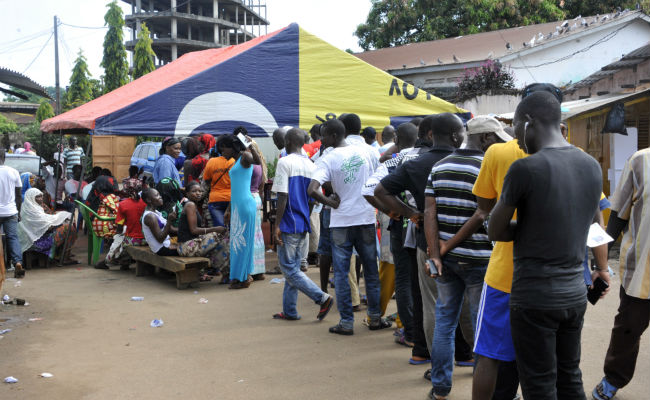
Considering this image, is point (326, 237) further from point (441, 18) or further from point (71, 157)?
point (441, 18)

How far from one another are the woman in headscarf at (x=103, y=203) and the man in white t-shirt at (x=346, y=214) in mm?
5359

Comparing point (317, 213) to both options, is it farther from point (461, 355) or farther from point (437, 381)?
point (437, 381)

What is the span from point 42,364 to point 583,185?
14.6ft

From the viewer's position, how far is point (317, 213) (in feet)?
29.8

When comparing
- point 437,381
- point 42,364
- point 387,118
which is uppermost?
point 387,118

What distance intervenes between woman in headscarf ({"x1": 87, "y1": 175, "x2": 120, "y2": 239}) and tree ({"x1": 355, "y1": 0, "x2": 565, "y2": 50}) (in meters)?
20.3

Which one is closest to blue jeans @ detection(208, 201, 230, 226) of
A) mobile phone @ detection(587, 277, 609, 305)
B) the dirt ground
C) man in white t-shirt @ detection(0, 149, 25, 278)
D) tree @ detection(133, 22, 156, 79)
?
the dirt ground

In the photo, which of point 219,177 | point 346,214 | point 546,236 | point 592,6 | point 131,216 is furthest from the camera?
point 592,6

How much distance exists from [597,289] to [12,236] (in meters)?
8.16

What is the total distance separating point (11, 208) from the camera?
8812 millimetres

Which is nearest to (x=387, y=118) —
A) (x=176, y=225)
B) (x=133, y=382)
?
(x=176, y=225)

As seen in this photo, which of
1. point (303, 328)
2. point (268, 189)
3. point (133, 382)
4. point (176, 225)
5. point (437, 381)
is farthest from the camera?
point (268, 189)

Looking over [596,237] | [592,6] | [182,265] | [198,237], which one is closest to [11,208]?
[198,237]

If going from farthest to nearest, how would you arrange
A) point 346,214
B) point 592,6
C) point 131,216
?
point 592,6 < point 131,216 < point 346,214
